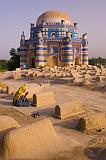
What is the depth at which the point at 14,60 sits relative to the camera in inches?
1828

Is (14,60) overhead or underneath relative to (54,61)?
overhead

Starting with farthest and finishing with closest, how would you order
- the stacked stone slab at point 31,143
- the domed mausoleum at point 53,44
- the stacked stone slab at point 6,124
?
the domed mausoleum at point 53,44
the stacked stone slab at point 6,124
the stacked stone slab at point 31,143

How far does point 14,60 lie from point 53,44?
309 inches

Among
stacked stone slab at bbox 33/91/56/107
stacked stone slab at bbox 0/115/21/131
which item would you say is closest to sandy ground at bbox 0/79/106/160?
stacked stone slab at bbox 33/91/56/107

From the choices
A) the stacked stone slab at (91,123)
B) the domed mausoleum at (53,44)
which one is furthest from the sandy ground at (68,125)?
the domed mausoleum at (53,44)

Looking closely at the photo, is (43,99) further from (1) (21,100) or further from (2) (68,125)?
(2) (68,125)

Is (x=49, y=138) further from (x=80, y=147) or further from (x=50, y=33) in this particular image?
(x=50, y=33)

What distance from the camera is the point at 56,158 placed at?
20.4 ft

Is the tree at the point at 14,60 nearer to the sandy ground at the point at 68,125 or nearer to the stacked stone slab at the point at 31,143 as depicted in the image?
the sandy ground at the point at 68,125

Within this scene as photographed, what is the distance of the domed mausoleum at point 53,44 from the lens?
42.1 m

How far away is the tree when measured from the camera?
45.6 m

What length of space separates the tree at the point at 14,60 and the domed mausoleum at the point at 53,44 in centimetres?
212

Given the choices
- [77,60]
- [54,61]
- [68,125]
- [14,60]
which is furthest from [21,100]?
[14,60]

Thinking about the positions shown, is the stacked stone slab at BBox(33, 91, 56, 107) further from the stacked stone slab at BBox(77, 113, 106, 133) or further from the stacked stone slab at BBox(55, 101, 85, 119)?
the stacked stone slab at BBox(77, 113, 106, 133)
